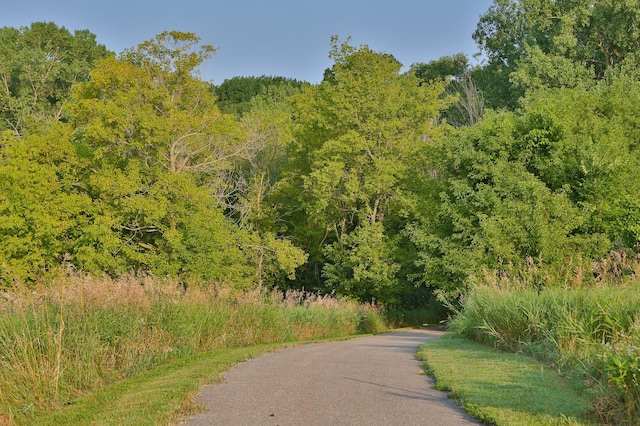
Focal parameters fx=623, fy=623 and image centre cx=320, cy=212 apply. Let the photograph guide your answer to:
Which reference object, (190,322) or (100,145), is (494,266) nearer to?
(190,322)

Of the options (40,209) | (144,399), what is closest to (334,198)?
(40,209)

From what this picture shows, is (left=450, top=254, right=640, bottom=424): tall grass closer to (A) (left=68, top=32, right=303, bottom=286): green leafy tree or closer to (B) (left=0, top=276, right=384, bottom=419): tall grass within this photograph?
(B) (left=0, top=276, right=384, bottom=419): tall grass

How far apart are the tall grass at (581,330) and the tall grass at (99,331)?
635 centimetres

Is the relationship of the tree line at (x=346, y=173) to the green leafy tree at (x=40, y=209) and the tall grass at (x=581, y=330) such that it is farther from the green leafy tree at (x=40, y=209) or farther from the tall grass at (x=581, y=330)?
the tall grass at (x=581, y=330)

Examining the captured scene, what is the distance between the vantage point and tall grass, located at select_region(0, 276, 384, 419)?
28.6ft

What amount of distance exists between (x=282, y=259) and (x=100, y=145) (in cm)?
1232

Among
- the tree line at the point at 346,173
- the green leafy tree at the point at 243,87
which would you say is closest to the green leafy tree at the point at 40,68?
the tree line at the point at 346,173

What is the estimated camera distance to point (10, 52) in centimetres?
5244

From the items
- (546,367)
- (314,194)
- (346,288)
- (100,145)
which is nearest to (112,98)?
(100,145)

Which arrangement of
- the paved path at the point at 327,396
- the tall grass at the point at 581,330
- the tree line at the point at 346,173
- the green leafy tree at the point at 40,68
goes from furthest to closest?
the green leafy tree at the point at 40,68 → the tree line at the point at 346,173 → the paved path at the point at 327,396 → the tall grass at the point at 581,330

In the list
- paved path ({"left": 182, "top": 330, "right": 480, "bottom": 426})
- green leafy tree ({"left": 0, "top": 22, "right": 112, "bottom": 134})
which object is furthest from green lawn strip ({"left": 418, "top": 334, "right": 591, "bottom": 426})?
green leafy tree ({"left": 0, "top": 22, "right": 112, "bottom": 134})

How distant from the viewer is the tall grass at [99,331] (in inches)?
343

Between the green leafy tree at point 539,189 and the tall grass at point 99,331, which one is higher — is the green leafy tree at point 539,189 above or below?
above

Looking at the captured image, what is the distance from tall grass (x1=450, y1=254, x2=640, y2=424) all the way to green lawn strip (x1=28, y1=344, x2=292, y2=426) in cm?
501
